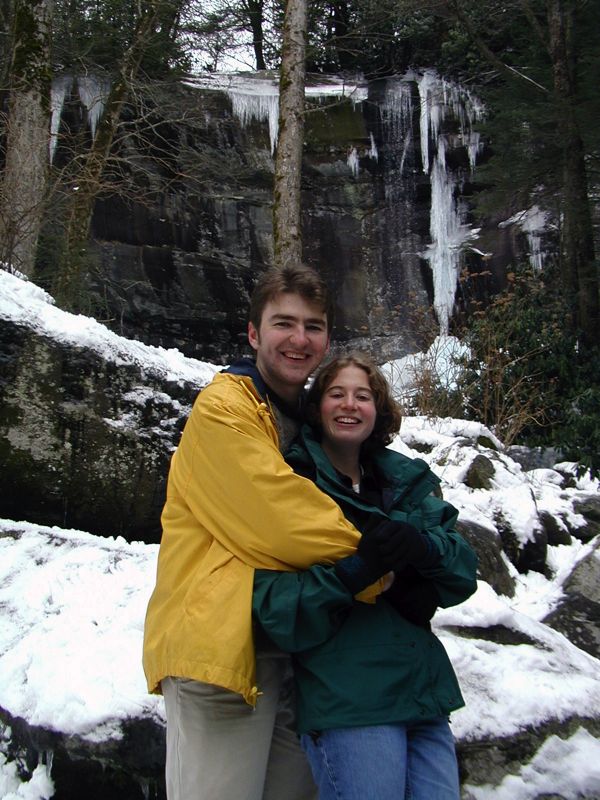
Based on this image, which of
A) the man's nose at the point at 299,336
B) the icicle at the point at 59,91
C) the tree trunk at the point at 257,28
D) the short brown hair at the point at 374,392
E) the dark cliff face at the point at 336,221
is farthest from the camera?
the tree trunk at the point at 257,28

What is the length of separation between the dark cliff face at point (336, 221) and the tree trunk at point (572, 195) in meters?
4.51

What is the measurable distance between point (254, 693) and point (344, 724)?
0.21 meters

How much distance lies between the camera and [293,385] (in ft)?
5.99

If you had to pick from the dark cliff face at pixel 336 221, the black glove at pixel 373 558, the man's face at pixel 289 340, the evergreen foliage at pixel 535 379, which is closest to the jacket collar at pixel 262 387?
the man's face at pixel 289 340

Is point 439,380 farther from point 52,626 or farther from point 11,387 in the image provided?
point 52,626

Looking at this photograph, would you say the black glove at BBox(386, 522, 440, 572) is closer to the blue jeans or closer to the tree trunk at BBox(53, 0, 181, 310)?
the blue jeans

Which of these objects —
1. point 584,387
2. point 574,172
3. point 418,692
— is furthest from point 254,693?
point 574,172

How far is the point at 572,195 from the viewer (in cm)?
909

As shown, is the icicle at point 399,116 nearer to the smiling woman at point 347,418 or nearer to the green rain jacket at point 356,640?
the smiling woman at point 347,418

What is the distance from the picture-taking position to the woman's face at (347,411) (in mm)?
1775

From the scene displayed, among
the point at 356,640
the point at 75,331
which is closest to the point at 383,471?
the point at 356,640

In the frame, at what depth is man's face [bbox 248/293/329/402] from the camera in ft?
5.77

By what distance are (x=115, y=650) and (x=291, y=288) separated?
161 cm

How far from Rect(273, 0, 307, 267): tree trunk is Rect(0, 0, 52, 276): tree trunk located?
7.58ft
